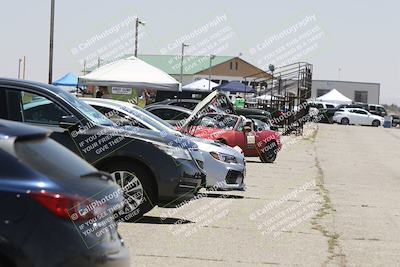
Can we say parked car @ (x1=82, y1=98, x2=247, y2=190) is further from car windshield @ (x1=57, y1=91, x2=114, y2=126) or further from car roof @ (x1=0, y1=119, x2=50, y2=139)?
car roof @ (x1=0, y1=119, x2=50, y2=139)

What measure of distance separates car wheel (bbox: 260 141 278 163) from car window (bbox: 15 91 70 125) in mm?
12377

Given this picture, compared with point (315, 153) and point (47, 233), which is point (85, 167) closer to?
point (47, 233)

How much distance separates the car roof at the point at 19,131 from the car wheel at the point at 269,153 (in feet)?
53.4

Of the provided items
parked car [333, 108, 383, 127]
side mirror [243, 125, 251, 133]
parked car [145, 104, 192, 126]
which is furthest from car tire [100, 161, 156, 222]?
parked car [333, 108, 383, 127]

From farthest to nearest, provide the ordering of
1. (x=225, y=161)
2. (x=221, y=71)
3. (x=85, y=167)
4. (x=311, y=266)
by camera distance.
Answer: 1. (x=221, y=71)
2. (x=225, y=161)
3. (x=311, y=266)
4. (x=85, y=167)

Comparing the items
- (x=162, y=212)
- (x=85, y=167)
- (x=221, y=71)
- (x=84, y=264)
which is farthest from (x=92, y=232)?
(x=221, y=71)

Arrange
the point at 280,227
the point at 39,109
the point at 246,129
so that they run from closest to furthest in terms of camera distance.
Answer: the point at 39,109 < the point at 280,227 < the point at 246,129

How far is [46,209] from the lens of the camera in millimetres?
4148

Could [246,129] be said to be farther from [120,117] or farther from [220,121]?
[120,117]

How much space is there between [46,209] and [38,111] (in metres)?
4.91

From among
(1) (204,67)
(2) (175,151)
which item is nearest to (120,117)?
(2) (175,151)

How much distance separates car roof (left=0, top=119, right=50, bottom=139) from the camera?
436 centimetres

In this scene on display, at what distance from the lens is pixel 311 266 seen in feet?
24.5

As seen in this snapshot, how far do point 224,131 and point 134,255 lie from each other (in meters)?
10.8
